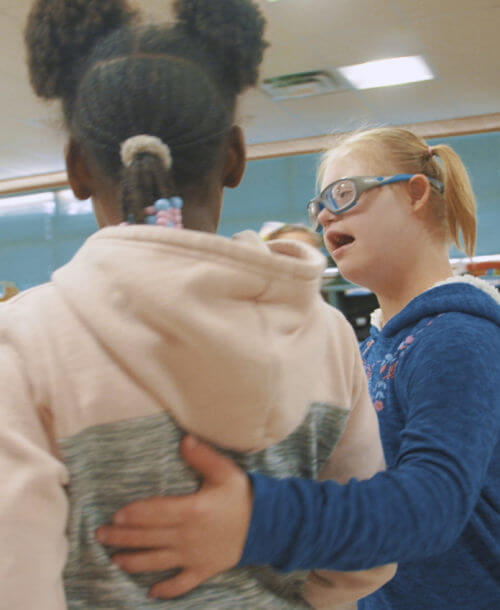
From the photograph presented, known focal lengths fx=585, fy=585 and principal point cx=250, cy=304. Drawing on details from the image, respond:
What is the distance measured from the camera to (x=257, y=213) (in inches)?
270

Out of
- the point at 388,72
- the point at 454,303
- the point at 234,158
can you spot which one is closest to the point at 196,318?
the point at 234,158

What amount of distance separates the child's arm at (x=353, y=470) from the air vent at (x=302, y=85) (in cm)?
472

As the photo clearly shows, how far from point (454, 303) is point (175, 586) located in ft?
2.07

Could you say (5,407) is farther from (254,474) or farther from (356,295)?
(356,295)

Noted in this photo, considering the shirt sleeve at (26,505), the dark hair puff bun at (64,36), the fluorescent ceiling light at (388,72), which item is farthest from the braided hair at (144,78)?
the fluorescent ceiling light at (388,72)

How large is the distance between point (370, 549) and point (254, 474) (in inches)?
6.4

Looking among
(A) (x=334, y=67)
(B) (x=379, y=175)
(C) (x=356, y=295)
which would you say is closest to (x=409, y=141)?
(B) (x=379, y=175)

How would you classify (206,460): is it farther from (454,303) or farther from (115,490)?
(454,303)

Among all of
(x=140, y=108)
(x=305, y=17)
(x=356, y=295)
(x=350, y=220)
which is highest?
(x=305, y=17)

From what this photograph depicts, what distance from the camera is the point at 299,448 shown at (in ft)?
2.32

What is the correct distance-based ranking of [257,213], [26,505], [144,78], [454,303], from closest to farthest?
[26,505] → [144,78] → [454,303] → [257,213]

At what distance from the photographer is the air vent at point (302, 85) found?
16.7 feet

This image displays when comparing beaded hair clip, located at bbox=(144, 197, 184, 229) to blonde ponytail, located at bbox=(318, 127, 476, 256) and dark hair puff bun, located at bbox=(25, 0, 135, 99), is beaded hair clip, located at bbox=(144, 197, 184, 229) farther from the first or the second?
blonde ponytail, located at bbox=(318, 127, 476, 256)

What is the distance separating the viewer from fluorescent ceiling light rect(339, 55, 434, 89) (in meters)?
4.83
